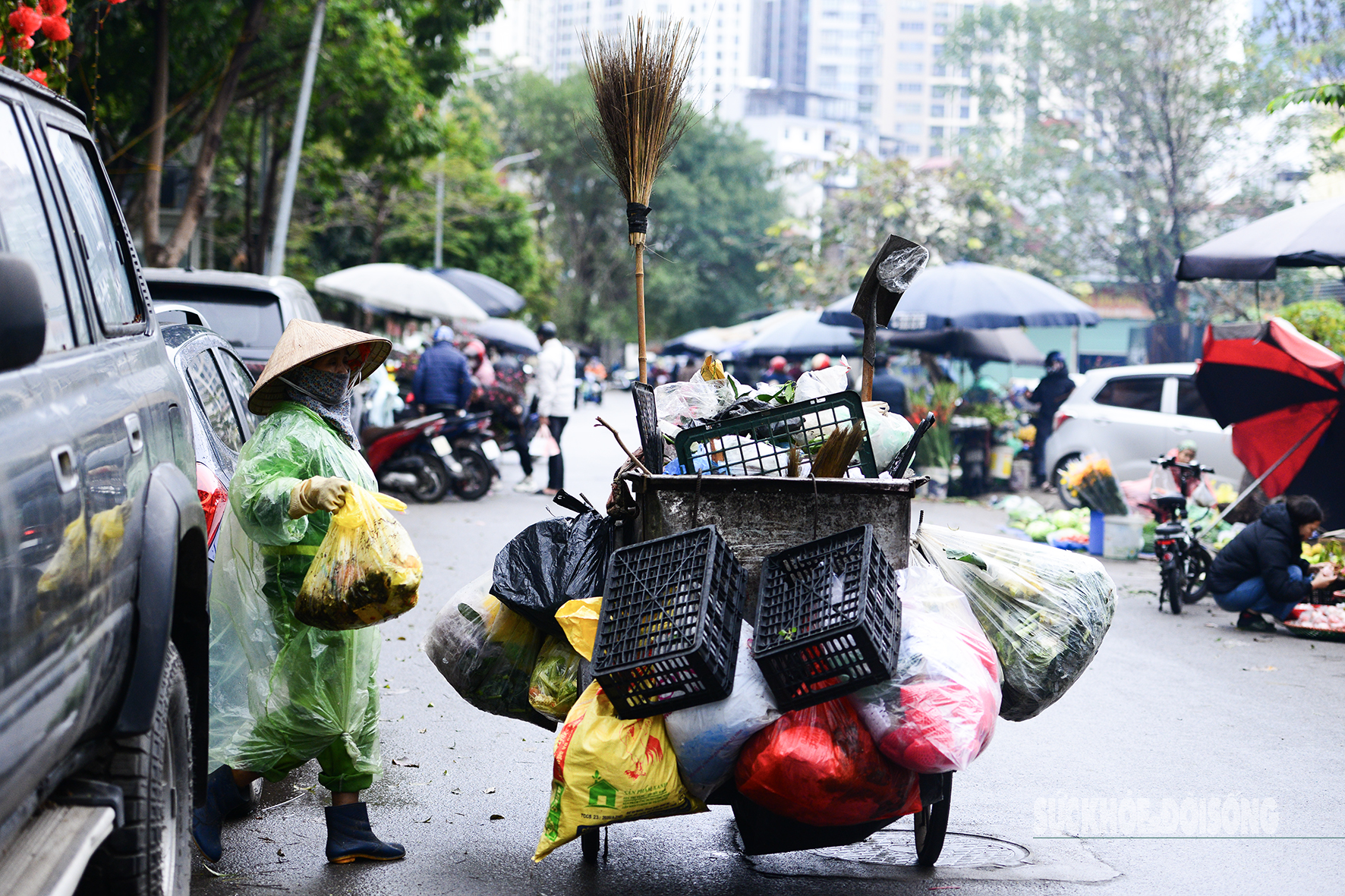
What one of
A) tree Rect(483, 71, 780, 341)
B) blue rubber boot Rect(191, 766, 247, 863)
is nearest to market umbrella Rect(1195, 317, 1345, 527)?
blue rubber boot Rect(191, 766, 247, 863)

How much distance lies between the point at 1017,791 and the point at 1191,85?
1253 inches

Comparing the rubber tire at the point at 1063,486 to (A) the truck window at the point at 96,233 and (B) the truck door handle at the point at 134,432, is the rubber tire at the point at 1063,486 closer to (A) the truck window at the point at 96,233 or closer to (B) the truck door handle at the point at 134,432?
(A) the truck window at the point at 96,233

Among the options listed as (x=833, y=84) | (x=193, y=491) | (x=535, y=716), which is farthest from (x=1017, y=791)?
(x=833, y=84)

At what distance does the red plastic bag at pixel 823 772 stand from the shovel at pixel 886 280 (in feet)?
4.29

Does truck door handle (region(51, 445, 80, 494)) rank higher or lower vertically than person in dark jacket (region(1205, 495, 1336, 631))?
higher

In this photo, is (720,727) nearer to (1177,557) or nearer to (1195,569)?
(1177,557)

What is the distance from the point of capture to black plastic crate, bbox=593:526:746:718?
3266 millimetres

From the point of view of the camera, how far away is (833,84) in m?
175

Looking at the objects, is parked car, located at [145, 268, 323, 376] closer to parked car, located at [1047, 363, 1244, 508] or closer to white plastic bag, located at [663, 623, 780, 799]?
white plastic bag, located at [663, 623, 780, 799]

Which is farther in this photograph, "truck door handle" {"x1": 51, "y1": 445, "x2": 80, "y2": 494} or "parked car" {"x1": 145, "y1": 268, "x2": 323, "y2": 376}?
"parked car" {"x1": 145, "y1": 268, "x2": 323, "y2": 376}

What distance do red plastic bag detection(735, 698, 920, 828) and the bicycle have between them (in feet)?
20.7

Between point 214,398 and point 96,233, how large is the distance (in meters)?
2.52

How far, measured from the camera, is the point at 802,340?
21.1 meters

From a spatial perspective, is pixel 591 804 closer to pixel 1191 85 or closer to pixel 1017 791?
pixel 1017 791
